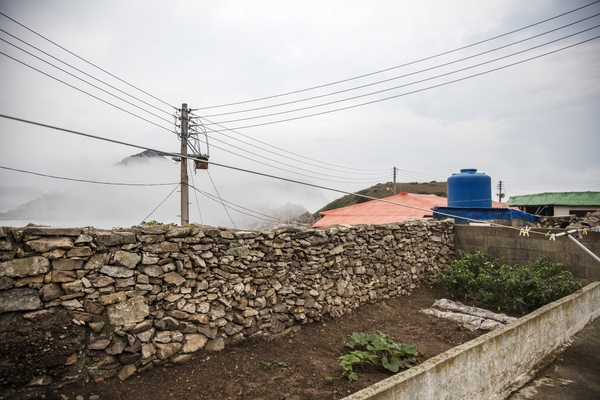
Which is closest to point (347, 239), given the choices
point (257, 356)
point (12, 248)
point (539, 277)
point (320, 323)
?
point (320, 323)

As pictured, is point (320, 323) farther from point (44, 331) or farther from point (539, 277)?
point (539, 277)

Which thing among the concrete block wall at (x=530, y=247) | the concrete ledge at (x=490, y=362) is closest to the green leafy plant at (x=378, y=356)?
the concrete ledge at (x=490, y=362)

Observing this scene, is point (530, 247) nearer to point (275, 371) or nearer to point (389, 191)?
point (275, 371)

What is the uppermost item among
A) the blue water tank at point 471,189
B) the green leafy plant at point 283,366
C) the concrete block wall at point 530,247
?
the blue water tank at point 471,189

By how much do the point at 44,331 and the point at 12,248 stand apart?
81 cm

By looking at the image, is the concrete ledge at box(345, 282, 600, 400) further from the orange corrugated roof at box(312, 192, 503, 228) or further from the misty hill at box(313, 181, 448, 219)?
the misty hill at box(313, 181, 448, 219)

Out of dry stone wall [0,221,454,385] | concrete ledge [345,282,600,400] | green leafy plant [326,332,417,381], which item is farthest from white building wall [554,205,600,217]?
green leafy plant [326,332,417,381]

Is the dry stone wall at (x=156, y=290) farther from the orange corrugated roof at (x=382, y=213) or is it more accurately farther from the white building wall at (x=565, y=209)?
the white building wall at (x=565, y=209)

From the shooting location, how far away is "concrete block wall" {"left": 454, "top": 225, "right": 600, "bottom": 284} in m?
6.19

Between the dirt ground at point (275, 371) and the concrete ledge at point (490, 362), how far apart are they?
2.44ft

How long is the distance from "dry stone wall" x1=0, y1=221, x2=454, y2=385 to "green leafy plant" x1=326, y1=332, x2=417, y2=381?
1129 millimetres

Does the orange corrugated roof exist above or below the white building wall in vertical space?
above

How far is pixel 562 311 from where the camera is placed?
4.67 metres

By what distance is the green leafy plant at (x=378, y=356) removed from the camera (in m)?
3.63
